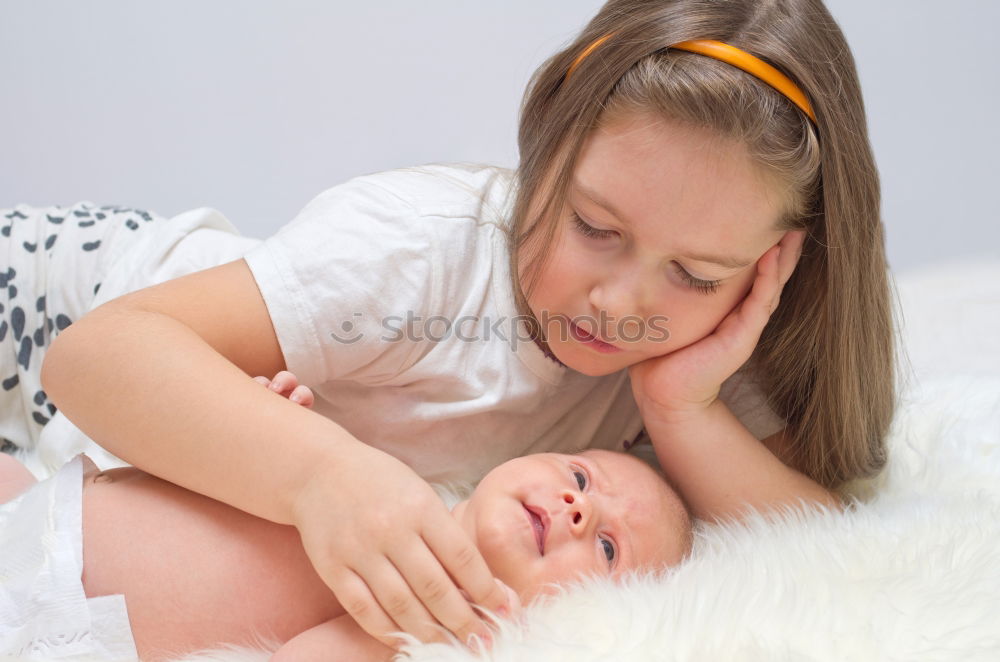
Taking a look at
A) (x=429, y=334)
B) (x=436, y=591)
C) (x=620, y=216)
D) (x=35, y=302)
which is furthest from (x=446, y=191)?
(x=35, y=302)

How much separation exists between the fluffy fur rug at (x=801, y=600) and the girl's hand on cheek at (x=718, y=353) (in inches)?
5.9

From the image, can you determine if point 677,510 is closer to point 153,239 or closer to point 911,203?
point 153,239

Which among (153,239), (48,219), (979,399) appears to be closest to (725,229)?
(979,399)

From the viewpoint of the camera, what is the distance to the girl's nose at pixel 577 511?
88 centimetres

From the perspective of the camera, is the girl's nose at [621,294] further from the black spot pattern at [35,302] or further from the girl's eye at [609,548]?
the black spot pattern at [35,302]

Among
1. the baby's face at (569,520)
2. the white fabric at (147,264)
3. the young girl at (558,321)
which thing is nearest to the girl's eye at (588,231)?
the young girl at (558,321)

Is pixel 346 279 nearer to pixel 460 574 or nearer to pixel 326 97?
pixel 460 574

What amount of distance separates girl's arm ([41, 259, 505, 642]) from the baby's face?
0.30 ft

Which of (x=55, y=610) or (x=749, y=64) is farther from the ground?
(x=749, y=64)

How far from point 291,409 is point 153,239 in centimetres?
57

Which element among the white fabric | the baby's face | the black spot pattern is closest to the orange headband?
the baby's face

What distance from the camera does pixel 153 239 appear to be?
4.20ft

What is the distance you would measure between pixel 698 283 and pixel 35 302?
0.91 metres

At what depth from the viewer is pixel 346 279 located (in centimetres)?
99
